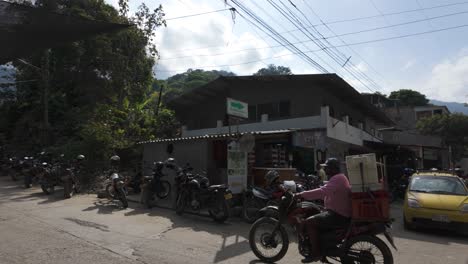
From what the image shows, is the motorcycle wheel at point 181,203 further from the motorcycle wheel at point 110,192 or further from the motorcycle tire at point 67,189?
the motorcycle tire at point 67,189

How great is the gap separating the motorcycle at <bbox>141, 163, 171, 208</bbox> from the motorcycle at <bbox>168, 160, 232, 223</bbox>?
4.02 ft

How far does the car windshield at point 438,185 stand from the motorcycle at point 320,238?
17.6 ft

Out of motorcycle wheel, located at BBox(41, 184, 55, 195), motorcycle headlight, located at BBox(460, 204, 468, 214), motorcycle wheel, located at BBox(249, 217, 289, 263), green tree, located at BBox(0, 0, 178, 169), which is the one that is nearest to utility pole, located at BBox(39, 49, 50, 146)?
green tree, located at BBox(0, 0, 178, 169)

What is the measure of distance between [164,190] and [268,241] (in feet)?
21.0

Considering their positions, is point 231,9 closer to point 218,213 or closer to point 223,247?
point 218,213

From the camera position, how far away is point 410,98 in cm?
5206

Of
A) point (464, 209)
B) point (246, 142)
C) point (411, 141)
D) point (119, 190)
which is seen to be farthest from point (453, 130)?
point (119, 190)

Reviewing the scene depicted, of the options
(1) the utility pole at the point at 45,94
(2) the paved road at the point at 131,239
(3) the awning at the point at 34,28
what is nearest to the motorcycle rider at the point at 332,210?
(2) the paved road at the point at 131,239

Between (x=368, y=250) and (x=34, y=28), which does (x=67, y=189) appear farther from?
(x=368, y=250)

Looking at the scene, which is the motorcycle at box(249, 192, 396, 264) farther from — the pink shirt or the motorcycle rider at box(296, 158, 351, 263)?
the pink shirt

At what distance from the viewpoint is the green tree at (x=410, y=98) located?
169ft

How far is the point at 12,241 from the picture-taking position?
6262mm

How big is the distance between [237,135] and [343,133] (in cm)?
819

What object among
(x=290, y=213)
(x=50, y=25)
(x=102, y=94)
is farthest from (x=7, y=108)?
(x=290, y=213)
